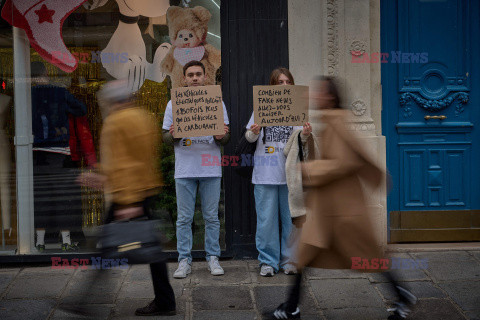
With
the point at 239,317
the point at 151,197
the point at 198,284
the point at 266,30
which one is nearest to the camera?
the point at 151,197

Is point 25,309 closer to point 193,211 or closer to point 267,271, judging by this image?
point 193,211

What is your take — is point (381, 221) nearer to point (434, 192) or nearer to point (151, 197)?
point (434, 192)

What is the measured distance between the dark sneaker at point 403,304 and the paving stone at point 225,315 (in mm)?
1121

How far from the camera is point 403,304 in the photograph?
15.1ft

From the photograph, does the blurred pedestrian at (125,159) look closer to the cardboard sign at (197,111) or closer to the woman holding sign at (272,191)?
the cardboard sign at (197,111)

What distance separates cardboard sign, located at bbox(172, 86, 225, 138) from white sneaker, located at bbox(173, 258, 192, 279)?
1.34 m

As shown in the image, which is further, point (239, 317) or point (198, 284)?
point (198, 284)

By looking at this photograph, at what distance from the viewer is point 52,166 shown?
671 cm

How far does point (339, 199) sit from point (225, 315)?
4.55 ft

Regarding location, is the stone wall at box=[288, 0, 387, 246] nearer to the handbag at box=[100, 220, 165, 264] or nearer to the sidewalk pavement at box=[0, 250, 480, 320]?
the sidewalk pavement at box=[0, 250, 480, 320]

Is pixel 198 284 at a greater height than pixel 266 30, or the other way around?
pixel 266 30

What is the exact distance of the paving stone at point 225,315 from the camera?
4.85 meters

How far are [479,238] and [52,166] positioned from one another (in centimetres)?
501

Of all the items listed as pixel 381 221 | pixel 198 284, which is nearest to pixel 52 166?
pixel 198 284
